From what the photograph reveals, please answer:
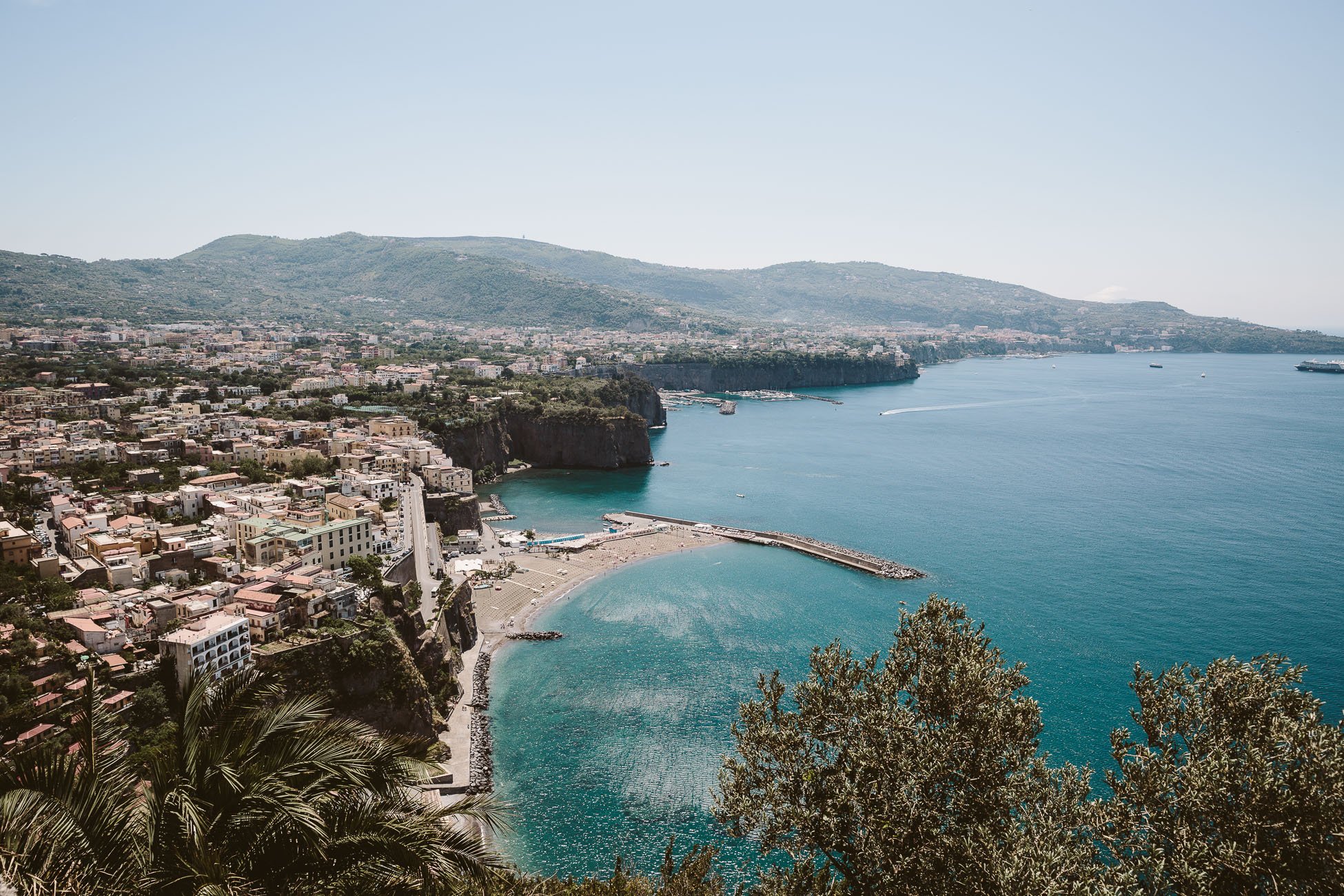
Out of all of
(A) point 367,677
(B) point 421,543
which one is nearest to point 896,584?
(B) point 421,543

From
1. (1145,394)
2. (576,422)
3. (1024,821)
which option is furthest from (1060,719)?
(1145,394)

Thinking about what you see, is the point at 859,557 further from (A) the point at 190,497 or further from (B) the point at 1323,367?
(B) the point at 1323,367

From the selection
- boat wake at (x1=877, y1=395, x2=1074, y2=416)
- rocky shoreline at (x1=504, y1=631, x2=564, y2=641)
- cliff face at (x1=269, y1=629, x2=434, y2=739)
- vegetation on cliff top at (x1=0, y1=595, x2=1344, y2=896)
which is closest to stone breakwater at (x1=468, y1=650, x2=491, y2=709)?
rocky shoreline at (x1=504, y1=631, x2=564, y2=641)

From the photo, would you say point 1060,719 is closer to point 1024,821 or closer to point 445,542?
point 1024,821

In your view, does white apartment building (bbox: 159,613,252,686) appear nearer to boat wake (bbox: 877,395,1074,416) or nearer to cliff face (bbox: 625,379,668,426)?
cliff face (bbox: 625,379,668,426)

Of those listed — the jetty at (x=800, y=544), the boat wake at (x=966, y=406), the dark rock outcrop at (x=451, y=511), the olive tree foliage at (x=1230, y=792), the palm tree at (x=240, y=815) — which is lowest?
the jetty at (x=800, y=544)

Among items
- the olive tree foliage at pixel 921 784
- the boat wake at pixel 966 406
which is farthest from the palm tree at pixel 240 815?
the boat wake at pixel 966 406

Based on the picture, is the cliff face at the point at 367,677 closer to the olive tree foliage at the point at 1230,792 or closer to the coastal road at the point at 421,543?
the coastal road at the point at 421,543
